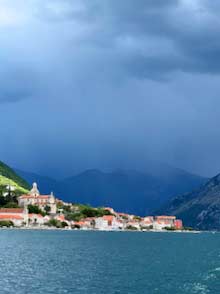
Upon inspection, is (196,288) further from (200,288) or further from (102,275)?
(102,275)

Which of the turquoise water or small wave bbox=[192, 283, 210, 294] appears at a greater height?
the turquoise water

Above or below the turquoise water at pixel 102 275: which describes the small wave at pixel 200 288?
below

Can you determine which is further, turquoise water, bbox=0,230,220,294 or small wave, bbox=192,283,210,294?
turquoise water, bbox=0,230,220,294

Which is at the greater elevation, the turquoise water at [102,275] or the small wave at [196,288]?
the turquoise water at [102,275]

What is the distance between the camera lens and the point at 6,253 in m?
127

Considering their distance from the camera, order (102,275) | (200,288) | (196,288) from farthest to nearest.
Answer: (102,275)
(196,288)
(200,288)

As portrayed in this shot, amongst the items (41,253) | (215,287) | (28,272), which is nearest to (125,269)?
(28,272)

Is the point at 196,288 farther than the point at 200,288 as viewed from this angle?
Yes

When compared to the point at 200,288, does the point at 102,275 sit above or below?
above

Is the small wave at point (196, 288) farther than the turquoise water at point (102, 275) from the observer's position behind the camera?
No

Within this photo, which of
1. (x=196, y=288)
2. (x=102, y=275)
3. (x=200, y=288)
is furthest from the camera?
(x=102, y=275)

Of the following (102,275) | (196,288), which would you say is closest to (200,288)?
(196,288)

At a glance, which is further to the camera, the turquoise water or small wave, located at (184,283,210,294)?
the turquoise water

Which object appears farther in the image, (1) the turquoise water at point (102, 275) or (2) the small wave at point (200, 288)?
(1) the turquoise water at point (102, 275)
